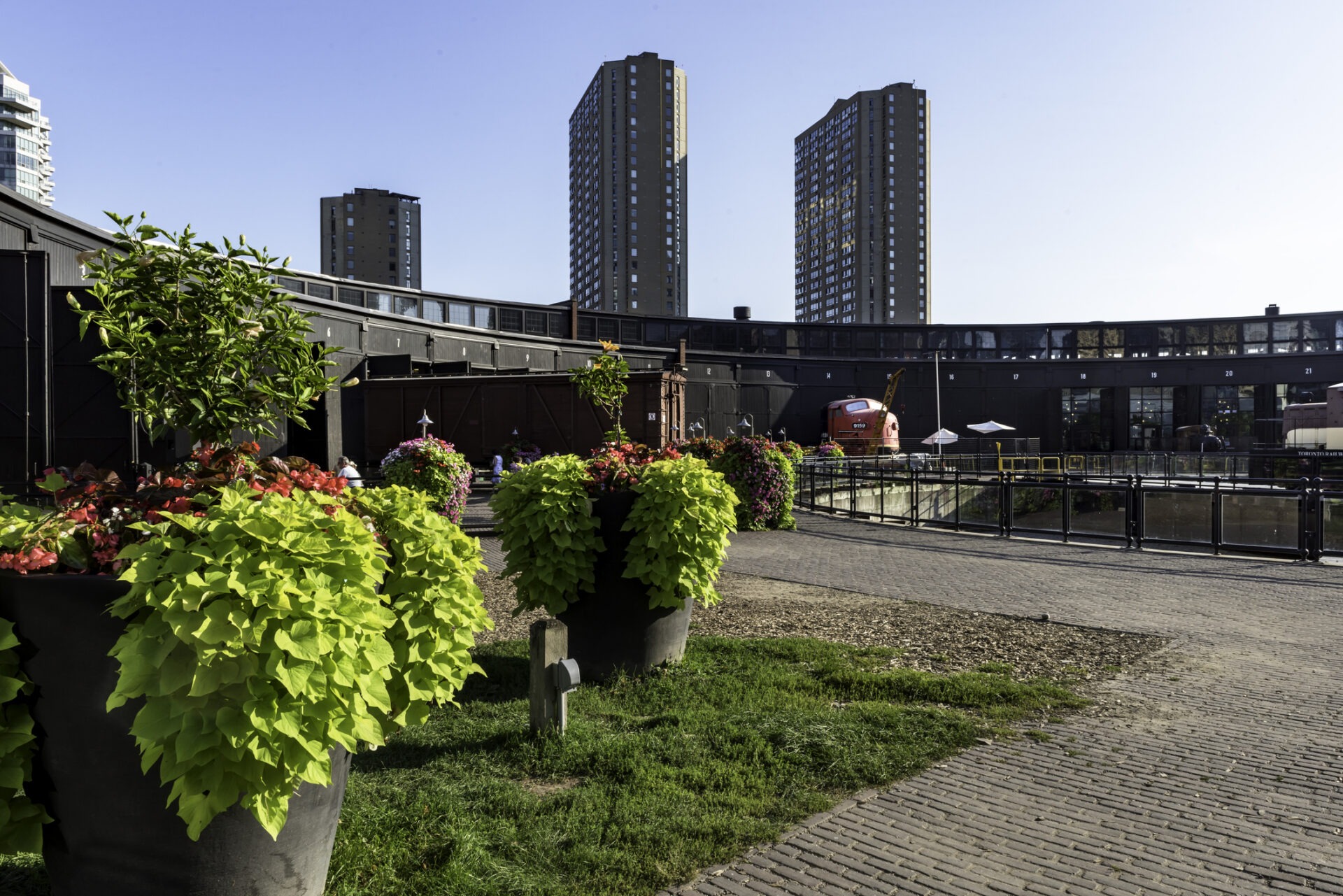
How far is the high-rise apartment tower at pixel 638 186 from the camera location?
468 ft

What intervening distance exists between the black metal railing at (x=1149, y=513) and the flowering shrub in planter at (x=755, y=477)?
3.82m

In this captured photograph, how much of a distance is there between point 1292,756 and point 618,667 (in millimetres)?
4785

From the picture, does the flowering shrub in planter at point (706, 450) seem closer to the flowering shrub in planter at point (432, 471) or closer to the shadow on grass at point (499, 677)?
the flowering shrub in planter at point (432, 471)

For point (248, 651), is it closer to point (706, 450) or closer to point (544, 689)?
point (544, 689)

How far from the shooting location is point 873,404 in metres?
55.8

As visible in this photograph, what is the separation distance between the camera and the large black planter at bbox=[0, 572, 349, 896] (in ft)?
9.96

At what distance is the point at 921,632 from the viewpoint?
9125mm

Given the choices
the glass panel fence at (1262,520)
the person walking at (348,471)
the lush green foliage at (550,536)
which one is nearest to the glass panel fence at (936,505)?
the glass panel fence at (1262,520)

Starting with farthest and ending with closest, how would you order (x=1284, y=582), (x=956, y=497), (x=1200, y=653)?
(x=956, y=497), (x=1284, y=582), (x=1200, y=653)

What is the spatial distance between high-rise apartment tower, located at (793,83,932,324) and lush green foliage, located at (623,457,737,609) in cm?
14782

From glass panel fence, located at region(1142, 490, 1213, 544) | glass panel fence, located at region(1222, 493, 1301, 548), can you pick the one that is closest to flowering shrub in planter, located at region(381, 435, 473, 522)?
glass panel fence, located at region(1142, 490, 1213, 544)

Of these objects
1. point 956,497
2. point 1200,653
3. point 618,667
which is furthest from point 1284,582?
point 618,667

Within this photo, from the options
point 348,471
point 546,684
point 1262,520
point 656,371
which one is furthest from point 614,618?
point 656,371

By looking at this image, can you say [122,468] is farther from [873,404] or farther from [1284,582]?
[873,404]
